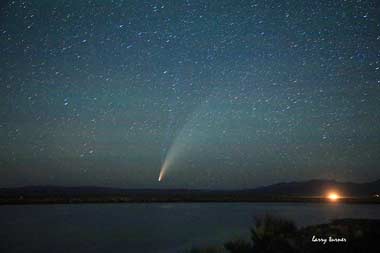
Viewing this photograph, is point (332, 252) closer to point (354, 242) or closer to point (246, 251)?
point (354, 242)

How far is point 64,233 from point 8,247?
6.68 meters

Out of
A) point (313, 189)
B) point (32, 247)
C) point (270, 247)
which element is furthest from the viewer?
point (313, 189)

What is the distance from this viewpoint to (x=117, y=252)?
68.5 ft

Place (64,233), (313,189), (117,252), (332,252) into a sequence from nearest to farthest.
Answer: (332,252) → (117,252) → (64,233) → (313,189)

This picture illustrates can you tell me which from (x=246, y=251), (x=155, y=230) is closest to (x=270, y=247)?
(x=246, y=251)

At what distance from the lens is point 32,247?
23703 mm

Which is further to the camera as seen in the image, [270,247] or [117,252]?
[117,252]

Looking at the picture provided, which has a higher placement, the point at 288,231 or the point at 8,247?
the point at 288,231

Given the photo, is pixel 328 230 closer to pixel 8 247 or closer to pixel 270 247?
pixel 270 247

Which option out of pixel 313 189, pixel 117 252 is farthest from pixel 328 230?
pixel 313 189

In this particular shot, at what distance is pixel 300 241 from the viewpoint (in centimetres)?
1255

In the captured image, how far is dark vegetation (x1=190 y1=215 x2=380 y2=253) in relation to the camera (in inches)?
449

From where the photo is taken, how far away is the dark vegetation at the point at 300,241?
11.4 meters

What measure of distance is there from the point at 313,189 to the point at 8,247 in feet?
628
